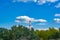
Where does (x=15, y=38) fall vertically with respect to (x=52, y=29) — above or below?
below

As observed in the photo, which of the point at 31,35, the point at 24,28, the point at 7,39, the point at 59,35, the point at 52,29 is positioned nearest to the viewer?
the point at 7,39

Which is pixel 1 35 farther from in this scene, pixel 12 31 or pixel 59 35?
pixel 59 35

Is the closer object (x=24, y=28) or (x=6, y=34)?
(x=6, y=34)

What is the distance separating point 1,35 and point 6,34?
1.48m

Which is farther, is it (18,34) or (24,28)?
(24,28)

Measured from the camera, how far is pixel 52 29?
7200 cm

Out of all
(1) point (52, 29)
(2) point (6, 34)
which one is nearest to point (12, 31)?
(2) point (6, 34)

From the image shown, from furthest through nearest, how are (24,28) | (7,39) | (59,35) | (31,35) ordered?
(59,35) → (24,28) → (31,35) → (7,39)

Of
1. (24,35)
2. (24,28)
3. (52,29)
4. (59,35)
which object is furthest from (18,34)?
(52,29)

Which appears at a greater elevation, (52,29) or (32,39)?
(52,29)

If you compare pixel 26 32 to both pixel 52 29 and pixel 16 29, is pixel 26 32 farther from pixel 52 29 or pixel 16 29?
pixel 52 29

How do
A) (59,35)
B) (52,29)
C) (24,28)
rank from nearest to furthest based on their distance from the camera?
(24,28)
(59,35)
(52,29)

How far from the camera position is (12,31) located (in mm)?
48594

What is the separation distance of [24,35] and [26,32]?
1.87 m
